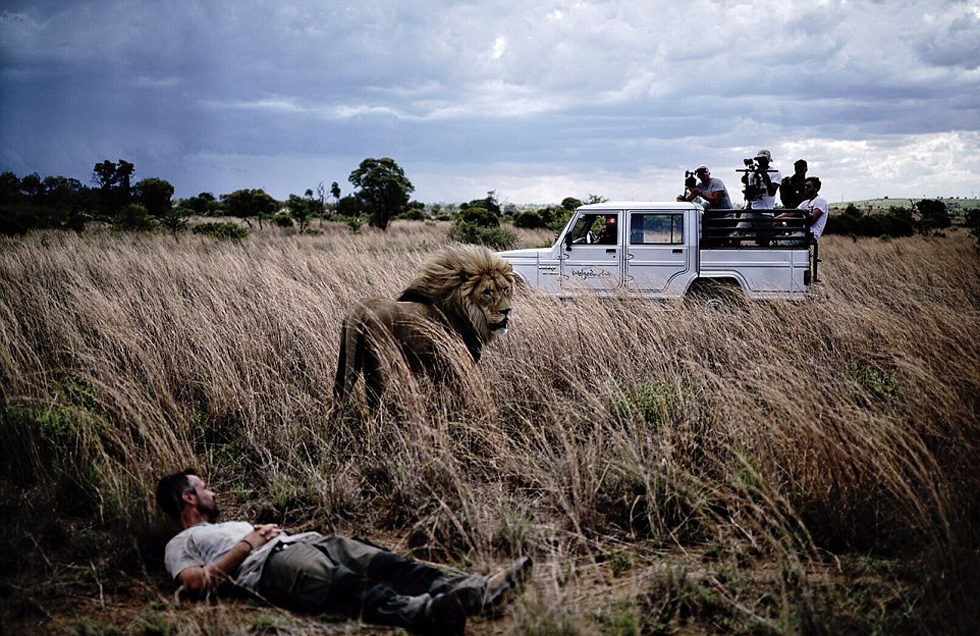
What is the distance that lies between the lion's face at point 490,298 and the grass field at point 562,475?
393 millimetres

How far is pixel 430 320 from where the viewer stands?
15.8ft

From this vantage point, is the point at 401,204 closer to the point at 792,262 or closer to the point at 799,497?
the point at 792,262

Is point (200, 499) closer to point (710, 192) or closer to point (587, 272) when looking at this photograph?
point (587, 272)

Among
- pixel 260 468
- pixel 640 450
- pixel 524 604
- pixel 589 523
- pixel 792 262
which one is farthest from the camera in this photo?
pixel 792 262

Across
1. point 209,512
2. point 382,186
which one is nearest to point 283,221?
point 382,186

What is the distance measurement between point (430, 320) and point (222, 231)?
19652 millimetres

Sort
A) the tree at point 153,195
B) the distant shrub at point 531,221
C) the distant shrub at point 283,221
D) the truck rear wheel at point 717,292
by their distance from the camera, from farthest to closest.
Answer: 1. the distant shrub at point 531,221
2. the distant shrub at point 283,221
3. the tree at point 153,195
4. the truck rear wheel at point 717,292

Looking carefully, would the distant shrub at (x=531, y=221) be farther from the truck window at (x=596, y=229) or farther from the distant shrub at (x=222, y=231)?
the truck window at (x=596, y=229)

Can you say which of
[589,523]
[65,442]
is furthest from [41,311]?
[589,523]

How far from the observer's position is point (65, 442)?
483 centimetres

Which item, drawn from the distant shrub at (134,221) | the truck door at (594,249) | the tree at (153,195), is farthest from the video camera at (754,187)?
the tree at (153,195)

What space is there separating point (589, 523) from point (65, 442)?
3.60m

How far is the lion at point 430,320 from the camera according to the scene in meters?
4.64

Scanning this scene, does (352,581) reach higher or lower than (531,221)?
lower
